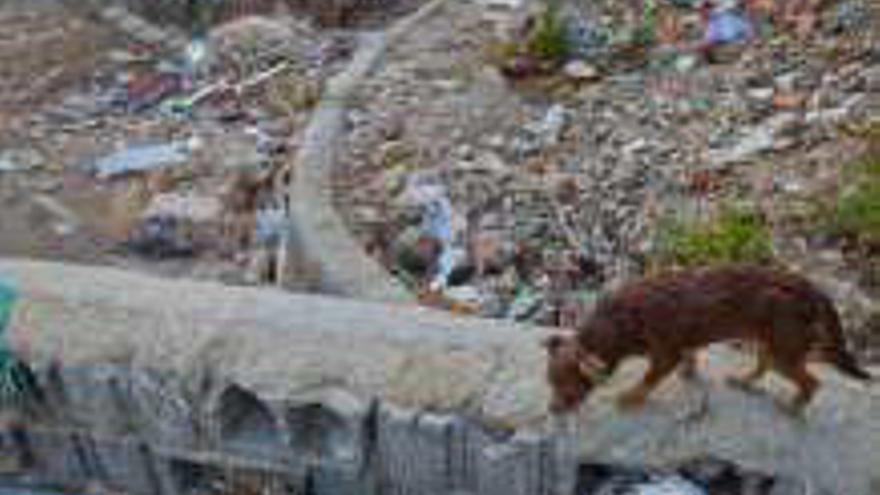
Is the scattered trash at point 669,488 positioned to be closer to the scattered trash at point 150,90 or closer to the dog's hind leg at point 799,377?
the dog's hind leg at point 799,377

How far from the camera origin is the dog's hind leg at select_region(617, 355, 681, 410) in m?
3.52

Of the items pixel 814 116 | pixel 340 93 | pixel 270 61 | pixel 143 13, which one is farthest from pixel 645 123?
pixel 143 13

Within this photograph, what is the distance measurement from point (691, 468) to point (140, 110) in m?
3.53

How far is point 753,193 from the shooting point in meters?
4.88

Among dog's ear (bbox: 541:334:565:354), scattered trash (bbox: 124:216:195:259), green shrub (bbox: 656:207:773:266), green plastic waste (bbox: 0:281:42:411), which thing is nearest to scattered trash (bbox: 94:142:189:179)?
scattered trash (bbox: 124:216:195:259)

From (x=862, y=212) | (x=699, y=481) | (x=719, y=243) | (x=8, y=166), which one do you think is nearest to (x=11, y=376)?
(x=699, y=481)

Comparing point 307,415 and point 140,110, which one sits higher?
point 140,110

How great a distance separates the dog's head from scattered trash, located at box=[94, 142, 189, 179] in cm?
271

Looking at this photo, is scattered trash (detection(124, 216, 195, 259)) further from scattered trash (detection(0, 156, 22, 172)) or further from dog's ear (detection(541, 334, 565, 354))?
dog's ear (detection(541, 334, 565, 354))

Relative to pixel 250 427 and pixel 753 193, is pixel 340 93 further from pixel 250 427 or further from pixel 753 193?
pixel 250 427

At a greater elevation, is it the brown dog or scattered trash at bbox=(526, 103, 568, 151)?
scattered trash at bbox=(526, 103, 568, 151)

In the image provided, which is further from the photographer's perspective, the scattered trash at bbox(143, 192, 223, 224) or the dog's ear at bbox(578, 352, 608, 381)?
the scattered trash at bbox(143, 192, 223, 224)

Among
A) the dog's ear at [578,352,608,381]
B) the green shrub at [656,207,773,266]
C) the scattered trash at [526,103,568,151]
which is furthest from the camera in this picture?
the scattered trash at [526,103,568,151]

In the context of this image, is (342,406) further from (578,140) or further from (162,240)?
(162,240)
